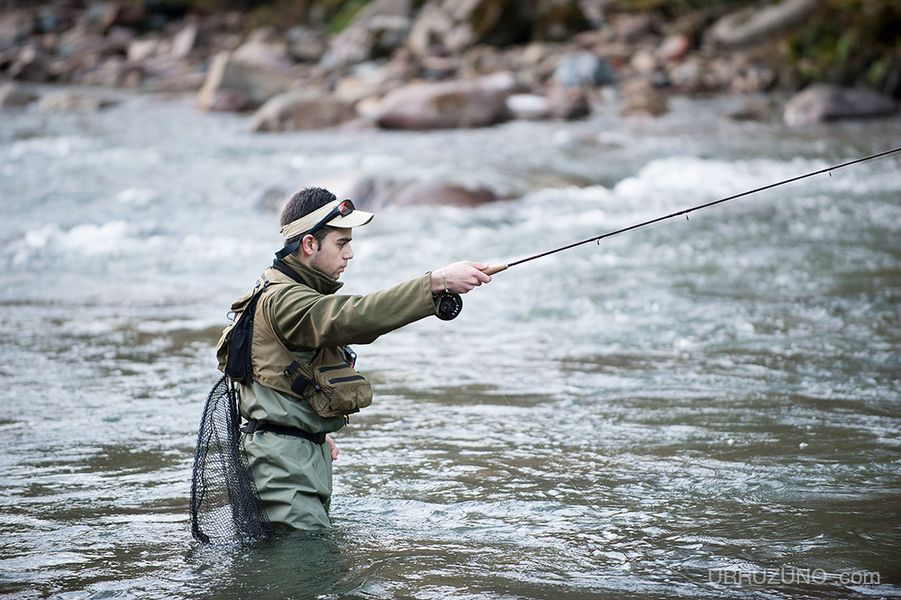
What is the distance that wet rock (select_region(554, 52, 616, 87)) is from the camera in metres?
23.8

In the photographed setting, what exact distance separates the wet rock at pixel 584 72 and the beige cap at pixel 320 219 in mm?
20170

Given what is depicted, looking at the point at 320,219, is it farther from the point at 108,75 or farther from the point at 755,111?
the point at 108,75

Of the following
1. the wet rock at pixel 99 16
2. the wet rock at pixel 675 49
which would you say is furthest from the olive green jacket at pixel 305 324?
the wet rock at pixel 99 16

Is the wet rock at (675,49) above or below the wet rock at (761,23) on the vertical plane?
below

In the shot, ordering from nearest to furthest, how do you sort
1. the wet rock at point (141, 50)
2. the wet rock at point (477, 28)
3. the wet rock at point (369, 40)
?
the wet rock at point (477, 28) → the wet rock at point (369, 40) → the wet rock at point (141, 50)

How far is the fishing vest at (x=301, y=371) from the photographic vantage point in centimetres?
404

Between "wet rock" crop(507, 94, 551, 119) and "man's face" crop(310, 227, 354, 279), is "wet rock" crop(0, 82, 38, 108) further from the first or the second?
"man's face" crop(310, 227, 354, 279)

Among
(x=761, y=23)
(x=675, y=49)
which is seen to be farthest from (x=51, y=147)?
(x=761, y=23)

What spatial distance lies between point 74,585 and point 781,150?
1373 cm

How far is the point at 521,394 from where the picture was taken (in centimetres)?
655

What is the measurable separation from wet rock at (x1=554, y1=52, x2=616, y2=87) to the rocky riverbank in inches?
1.4

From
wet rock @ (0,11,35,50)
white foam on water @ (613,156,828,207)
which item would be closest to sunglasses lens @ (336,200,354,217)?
white foam on water @ (613,156,828,207)

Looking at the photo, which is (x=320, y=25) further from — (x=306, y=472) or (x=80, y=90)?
(x=306, y=472)

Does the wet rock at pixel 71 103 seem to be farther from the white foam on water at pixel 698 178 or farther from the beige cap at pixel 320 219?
the beige cap at pixel 320 219
